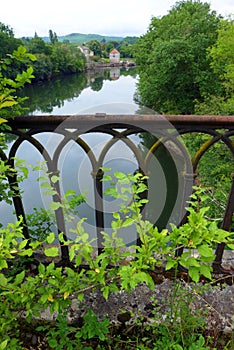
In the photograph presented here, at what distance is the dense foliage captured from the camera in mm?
18906

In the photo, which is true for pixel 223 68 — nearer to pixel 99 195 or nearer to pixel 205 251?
pixel 99 195

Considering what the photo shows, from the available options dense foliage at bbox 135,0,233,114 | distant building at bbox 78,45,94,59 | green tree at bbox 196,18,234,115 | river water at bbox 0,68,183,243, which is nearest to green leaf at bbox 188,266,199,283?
river water at bbox 0,68,183,243

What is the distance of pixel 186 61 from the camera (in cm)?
1948

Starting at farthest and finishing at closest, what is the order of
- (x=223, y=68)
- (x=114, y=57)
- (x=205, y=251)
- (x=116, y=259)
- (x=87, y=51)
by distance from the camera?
(x=114, y=57)
(x=87, y=51)
(x=223, y=68)
(x=116, y=259)
(x=205, y=251)

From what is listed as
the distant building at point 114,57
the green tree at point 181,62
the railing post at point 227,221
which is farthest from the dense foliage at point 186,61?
the distant building at point 114,57

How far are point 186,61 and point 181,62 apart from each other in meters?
0.57

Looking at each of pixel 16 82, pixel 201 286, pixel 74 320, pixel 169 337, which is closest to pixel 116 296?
pixel 74 320

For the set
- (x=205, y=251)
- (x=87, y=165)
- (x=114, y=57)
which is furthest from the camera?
(x=114, y=57)

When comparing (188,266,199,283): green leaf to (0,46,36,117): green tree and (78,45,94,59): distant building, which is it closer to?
(0,46,36,117): green tree

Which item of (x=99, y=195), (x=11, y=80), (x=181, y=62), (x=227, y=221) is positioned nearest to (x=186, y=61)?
(x=181, y=62)

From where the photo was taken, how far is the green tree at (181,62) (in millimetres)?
19375

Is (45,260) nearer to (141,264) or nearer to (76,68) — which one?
(141,264)

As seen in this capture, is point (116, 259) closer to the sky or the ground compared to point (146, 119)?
closer to the ground

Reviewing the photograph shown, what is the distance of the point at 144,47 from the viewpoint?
82.3 feet
